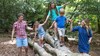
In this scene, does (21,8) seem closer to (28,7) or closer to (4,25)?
(28,7)

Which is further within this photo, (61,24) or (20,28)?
(61,24)

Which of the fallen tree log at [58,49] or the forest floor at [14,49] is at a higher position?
the fallen tree log at [58,49]

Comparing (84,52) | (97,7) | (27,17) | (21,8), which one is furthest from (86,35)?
(27,17)

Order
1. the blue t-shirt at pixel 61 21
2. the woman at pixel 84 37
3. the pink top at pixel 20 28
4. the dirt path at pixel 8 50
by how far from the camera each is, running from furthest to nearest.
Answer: the dirt path at pixel 8 50 → the blue t-shirt at pixel 61 21 → the pink top at pixel 20 28 → the woman at pixel 84 37

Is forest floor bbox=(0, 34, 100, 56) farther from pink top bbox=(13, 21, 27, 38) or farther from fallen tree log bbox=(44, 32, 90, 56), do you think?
pink top bbox=(13, 21, 27, 38)

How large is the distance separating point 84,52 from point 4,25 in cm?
1080

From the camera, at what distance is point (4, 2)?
18.7 m

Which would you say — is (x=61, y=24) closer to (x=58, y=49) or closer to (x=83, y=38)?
(x=58, y=49)

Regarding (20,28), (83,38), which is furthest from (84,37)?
(20,28)

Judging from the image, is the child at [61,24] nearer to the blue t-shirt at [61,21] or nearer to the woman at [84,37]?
the blue t-shirt at [61,21]

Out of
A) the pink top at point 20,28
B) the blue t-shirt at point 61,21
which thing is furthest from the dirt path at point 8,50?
the blue t-shirt at point 61,21

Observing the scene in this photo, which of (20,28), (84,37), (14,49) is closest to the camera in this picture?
(84,37)

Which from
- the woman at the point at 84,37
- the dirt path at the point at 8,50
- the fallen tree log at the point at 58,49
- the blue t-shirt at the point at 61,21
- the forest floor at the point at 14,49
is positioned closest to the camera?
the fallen tree log at the point at 58,49

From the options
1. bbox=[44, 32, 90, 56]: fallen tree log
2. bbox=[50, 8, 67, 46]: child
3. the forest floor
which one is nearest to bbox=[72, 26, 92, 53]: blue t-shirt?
bbox=[44, 32, 90, 56]: fallen tree log
